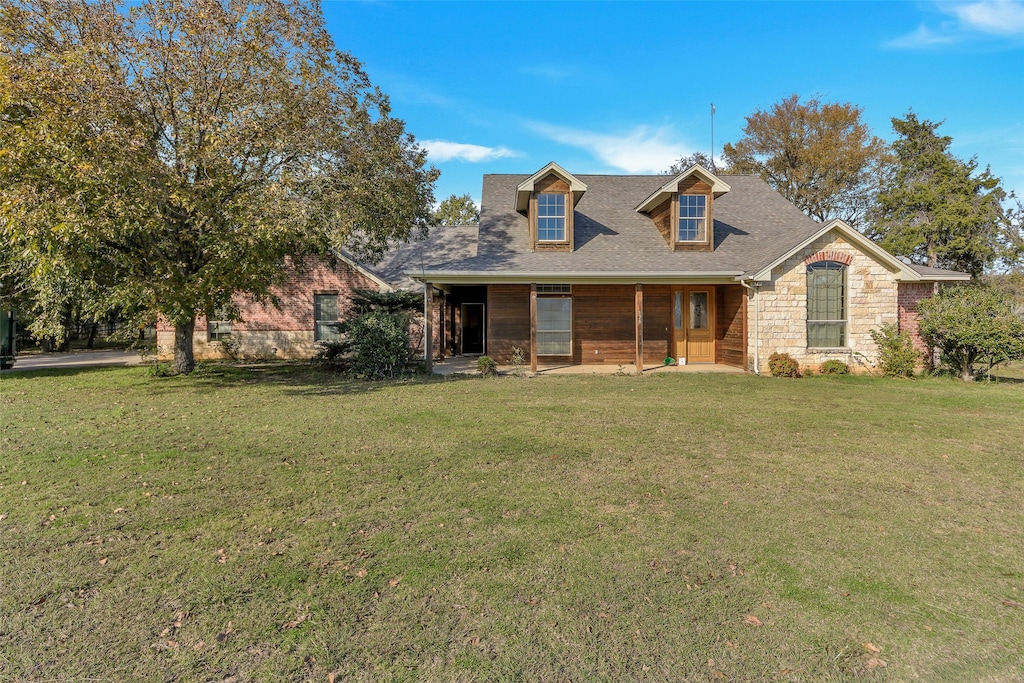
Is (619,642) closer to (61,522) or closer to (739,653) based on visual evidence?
(739,653)

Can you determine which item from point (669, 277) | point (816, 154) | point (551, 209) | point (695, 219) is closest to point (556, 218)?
point (551, 209)

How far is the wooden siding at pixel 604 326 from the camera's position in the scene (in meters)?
16.3

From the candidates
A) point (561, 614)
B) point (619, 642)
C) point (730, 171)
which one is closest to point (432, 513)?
point (561, 614)

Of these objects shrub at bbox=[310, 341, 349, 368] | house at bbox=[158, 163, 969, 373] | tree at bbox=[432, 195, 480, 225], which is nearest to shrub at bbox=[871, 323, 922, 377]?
house at bbox=[158, 163, 969, 373]

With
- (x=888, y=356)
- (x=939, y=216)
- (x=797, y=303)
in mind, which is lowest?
(x=888, y=356)

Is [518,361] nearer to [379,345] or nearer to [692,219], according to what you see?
[379,345]

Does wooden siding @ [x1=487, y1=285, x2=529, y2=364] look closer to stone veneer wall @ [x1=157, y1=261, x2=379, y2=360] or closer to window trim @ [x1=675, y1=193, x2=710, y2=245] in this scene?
window trim @ [x1=675, y1=193, x2=710, y2=245]

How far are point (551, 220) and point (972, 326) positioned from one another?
1093cm

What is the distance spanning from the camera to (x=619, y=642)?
2801mm

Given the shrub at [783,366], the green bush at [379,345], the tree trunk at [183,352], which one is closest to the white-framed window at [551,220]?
the green bush at [379,345]

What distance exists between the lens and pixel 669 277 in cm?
1409

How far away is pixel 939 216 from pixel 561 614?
Answer: 3167 cm

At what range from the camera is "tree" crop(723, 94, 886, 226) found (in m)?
28.7

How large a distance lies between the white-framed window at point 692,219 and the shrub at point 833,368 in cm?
496
